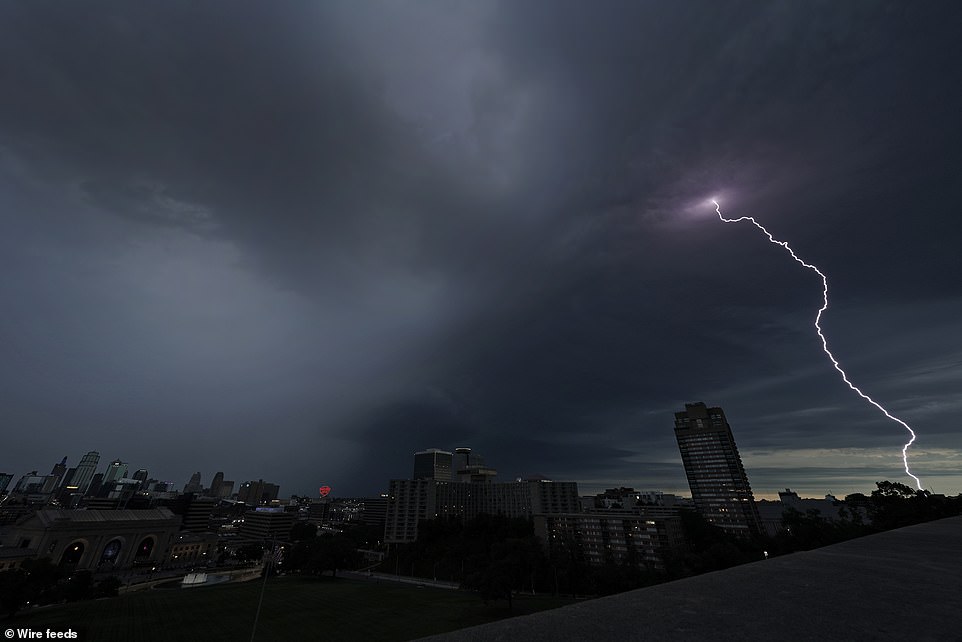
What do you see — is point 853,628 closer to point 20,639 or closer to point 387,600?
point 20,639

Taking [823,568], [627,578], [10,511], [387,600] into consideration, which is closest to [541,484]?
[627,578]

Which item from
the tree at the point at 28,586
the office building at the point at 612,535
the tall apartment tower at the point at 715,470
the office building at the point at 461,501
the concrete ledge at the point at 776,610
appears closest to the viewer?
the concrete ledge at the point at 776,610

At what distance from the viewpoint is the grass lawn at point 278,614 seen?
37.9 m

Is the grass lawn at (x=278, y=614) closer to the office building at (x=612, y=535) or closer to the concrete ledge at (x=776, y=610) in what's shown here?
the office building at (x=612, y=535)

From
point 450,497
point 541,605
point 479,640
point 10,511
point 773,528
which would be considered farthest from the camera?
point 10,511

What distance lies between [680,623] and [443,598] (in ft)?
223

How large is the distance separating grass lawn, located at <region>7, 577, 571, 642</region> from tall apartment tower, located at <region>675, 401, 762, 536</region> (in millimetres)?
124863

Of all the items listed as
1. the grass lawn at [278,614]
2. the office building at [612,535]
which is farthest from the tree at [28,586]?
the office building at [612,535]

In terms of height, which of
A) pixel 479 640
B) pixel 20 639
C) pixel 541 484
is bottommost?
pixel 20 639

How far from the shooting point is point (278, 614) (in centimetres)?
4659

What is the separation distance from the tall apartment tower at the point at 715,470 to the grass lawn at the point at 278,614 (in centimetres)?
12486

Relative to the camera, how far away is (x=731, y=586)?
5.32 meters

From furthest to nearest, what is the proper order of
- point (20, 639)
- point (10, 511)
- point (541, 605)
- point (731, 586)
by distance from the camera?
point (10, 511)
point (541, 605)
point (20, 639)
point (731, 586)

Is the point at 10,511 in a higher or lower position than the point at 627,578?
higher
